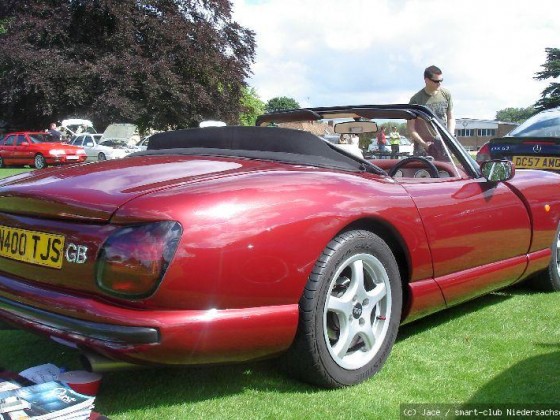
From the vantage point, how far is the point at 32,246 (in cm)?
233

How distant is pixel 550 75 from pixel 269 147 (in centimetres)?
4844

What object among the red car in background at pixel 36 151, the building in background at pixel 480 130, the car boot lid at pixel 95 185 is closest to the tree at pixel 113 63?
the red car in background at pixel 36 151

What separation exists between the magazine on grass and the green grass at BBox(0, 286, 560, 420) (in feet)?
0.86

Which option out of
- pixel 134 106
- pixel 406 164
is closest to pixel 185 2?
pixel 134 106

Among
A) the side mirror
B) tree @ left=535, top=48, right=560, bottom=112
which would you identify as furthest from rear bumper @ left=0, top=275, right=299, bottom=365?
tree @ left=535, top=48, right=560, bottom=112

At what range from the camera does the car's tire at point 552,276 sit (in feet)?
13.6

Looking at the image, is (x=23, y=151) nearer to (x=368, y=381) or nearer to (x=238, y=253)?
(x=368, y=381)

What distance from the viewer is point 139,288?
2.05 m

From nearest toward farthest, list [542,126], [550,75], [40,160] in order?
[542,126], [40,160], [550,75]

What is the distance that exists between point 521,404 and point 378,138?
221cm

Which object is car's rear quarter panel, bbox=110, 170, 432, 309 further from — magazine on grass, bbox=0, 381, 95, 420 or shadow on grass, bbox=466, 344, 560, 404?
shadow on grass, bbox=466, 344, 560, 404

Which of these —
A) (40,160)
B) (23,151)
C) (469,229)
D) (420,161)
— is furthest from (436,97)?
(23,151)

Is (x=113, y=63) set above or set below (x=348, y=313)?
above

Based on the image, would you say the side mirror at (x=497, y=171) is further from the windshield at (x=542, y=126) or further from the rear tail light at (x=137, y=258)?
the windshield at (x=542, y=126)
